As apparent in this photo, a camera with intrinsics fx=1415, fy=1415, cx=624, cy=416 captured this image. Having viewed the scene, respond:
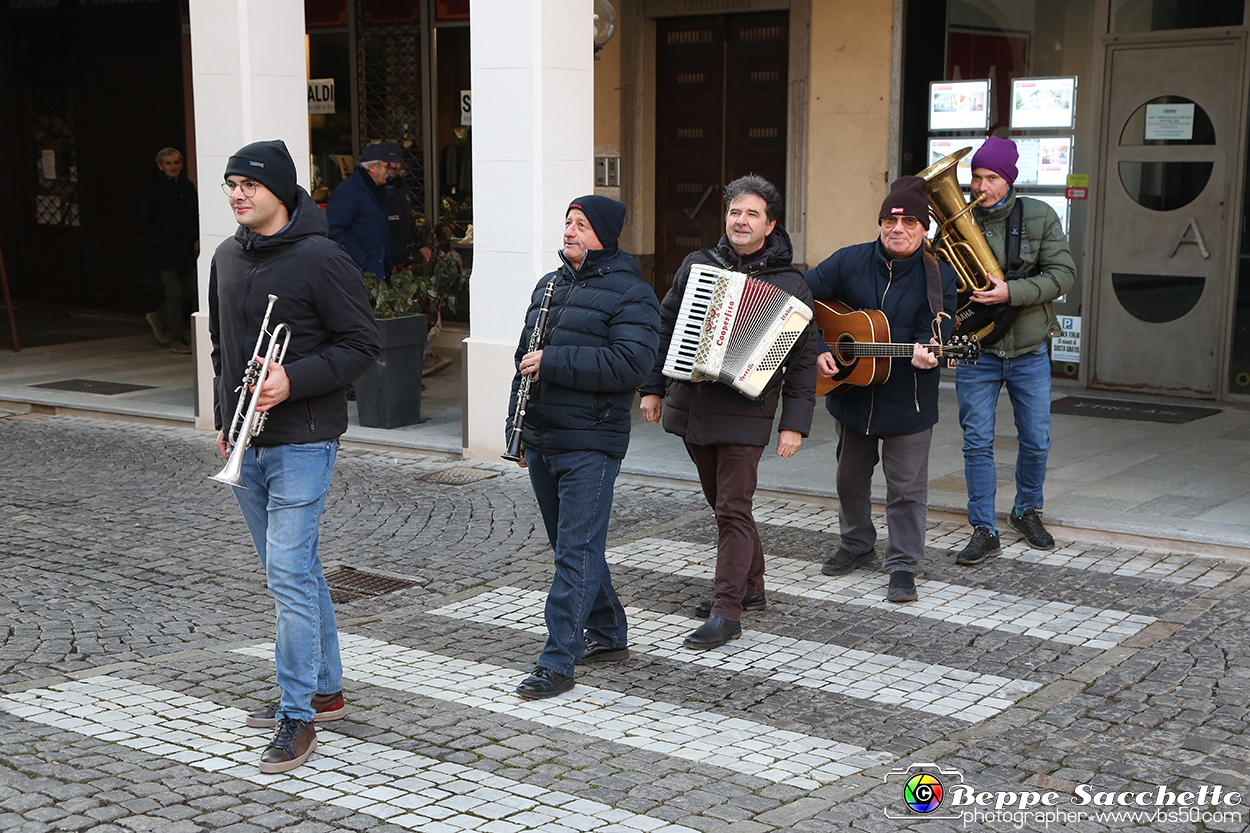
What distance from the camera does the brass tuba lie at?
6.97 metres

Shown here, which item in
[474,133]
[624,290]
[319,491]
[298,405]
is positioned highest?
[474,133]

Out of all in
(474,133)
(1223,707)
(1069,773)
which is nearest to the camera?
(1069,773)

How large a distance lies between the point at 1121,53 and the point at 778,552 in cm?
602

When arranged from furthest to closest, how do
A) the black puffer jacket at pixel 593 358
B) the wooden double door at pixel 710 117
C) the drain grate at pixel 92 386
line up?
the wooden double door at pixel 710 117
the drain grate at pixel 92 386
the black puffer jacket at pixel 593 358

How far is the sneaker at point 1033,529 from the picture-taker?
7398mm

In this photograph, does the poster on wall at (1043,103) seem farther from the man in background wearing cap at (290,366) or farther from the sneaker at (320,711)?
the sneaker at (320,711)

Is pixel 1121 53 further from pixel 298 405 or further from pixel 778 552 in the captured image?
pixel 298 405

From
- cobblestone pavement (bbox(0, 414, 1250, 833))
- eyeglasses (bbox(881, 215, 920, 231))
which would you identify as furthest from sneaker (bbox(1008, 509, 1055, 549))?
eyeglasses (bbox(881, 215, 920, 231))

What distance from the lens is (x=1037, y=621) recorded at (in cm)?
621

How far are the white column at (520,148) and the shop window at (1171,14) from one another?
4478 mm

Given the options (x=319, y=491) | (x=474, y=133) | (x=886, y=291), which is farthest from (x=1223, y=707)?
(x=474, y=133)

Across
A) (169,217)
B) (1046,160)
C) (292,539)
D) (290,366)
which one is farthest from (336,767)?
(169,217)

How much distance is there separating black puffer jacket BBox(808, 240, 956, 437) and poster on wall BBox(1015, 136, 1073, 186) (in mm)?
5502

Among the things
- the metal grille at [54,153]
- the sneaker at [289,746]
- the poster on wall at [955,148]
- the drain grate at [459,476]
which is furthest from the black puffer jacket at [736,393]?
the metal grille at [54,153]
